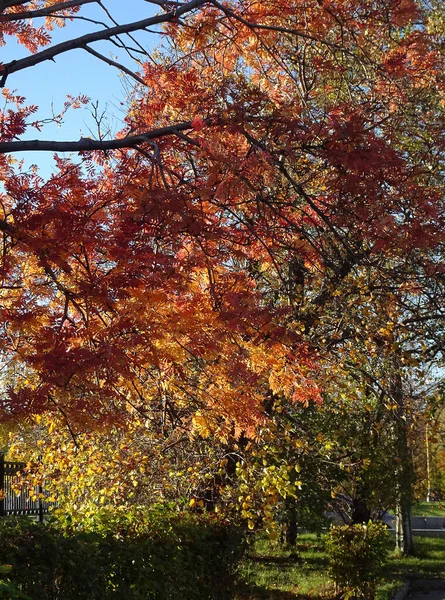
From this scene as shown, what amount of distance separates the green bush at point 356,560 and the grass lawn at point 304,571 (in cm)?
58

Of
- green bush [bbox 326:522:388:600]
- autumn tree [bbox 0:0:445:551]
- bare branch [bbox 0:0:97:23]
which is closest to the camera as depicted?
autumn tree [bbox 0:0:445:551]

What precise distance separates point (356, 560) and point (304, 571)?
385 centimetres

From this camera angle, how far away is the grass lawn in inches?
450

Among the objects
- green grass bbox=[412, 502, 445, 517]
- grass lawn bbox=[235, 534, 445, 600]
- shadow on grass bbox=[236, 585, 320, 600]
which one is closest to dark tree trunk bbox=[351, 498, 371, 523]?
grass lawn bbox=[235, 534, 445, 600]

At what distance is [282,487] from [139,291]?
132 inches

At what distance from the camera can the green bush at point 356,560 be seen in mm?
11156

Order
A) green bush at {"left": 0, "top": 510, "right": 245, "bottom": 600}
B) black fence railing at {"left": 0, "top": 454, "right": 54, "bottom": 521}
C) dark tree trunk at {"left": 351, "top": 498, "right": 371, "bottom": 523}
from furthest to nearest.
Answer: dark tree trunk at {"left": 351, "top": 498, "right": 371, "bottom": 523} < black fence railing at {"left": 0, "top": 454, "right": 54, "bottom": 521} < green bush at {"left": 0, "top": 510, "right": 245, "bottom": 600}

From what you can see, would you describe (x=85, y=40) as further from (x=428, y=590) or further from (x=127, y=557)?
(x=428, y=590)

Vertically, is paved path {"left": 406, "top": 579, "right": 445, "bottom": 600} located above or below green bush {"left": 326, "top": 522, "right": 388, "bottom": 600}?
below

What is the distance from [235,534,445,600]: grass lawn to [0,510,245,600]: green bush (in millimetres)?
1115

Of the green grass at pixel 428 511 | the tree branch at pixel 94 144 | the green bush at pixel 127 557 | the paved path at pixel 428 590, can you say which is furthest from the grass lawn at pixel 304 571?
the green grass at pixel 428 511

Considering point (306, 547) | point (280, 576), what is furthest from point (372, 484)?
point (306, 547)

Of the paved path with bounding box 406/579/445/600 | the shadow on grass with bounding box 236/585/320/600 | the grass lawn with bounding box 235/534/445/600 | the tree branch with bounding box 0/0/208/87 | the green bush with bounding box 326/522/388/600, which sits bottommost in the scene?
the paved path with bounding box 406/579/445/600

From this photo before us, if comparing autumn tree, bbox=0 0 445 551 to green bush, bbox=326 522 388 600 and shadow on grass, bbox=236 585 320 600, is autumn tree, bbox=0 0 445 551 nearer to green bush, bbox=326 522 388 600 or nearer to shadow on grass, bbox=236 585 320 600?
shadow on grass, bbox=236 585 320 600
